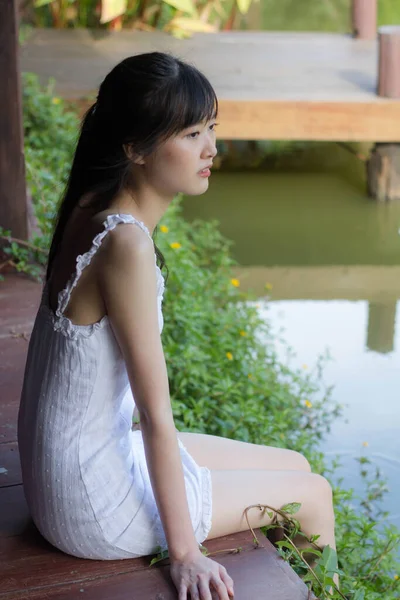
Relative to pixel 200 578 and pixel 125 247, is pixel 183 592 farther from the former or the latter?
pixel 125 247

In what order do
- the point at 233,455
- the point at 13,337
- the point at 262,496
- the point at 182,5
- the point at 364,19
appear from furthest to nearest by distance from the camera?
1. the point at 364,19
2. the point at 182,5
3. the point at 13,337
4. the point at 233,455
5. the point at 262,496

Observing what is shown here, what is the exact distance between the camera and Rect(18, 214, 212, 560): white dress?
1.67 metres

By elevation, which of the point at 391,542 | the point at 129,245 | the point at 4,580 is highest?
the point at 129,245

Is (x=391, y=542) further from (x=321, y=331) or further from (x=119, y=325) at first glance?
(x=321, y=331)

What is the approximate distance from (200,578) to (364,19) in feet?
21.5

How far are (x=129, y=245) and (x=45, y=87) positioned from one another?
182 inches

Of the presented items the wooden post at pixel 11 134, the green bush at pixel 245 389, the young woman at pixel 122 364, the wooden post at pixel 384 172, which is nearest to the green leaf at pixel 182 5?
the wooden post at pixel 384 172

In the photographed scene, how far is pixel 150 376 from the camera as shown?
1.59 meters

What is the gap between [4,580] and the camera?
1.71 metres

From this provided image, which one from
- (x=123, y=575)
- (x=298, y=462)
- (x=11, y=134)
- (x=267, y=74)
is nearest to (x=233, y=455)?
(x=298, y=462)

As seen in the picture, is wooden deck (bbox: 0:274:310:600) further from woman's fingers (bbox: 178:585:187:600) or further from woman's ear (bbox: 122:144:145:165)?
woman's ear (bbox: 122:144:145:165)

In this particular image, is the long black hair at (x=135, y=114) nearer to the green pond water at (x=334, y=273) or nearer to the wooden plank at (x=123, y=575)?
the wooden plank at (x=123, y=575)

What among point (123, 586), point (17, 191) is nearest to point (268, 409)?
point (17, 191)

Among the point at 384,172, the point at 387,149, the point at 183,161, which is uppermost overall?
the point at 183,161
